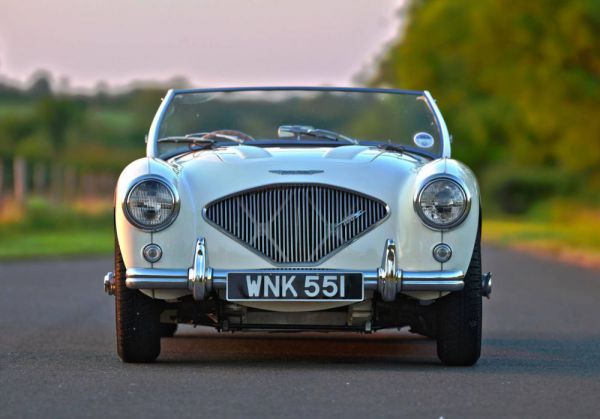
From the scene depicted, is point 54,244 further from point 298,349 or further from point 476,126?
point 476,126

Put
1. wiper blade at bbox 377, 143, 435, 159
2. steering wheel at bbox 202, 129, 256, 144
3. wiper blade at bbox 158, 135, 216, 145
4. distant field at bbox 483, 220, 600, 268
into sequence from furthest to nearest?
distant field at bbox 483, 220, 600, 268
steering wheel at bbox 202, 129, 256, 144
wiper blade at bbox 158, 135, 216, 145
wiper blade at bbox 377, 143, 435, 159

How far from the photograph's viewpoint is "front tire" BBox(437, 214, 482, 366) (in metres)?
7.24

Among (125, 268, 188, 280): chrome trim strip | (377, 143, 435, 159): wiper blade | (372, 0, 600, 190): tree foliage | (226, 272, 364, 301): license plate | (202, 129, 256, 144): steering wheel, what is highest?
(372, 0, 600, 190): tree foliage

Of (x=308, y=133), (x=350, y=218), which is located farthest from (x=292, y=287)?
(x=308, y=133)

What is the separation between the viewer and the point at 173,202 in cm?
712

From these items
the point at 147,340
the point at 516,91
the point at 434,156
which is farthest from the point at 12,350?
the point at 516,91

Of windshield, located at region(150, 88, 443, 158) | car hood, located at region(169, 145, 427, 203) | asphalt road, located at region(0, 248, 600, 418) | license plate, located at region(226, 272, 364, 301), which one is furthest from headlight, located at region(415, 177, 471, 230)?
windshield, located at region(150, 88, 443, 158)

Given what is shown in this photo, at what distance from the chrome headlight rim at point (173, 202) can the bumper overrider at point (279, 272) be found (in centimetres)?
19

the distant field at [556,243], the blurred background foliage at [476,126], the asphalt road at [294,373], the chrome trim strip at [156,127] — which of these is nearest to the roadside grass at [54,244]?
the blurred background foliage at [476,126]

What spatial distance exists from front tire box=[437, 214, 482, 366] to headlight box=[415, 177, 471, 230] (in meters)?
0.20

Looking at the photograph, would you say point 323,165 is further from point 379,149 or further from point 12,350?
point 12,350

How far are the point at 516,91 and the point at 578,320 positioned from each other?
700 inches

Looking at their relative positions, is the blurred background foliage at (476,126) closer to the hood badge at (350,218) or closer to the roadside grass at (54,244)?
the roadside grass at (54,244)

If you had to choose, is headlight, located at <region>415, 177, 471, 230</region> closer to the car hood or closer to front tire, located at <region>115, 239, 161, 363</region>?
the car hood
